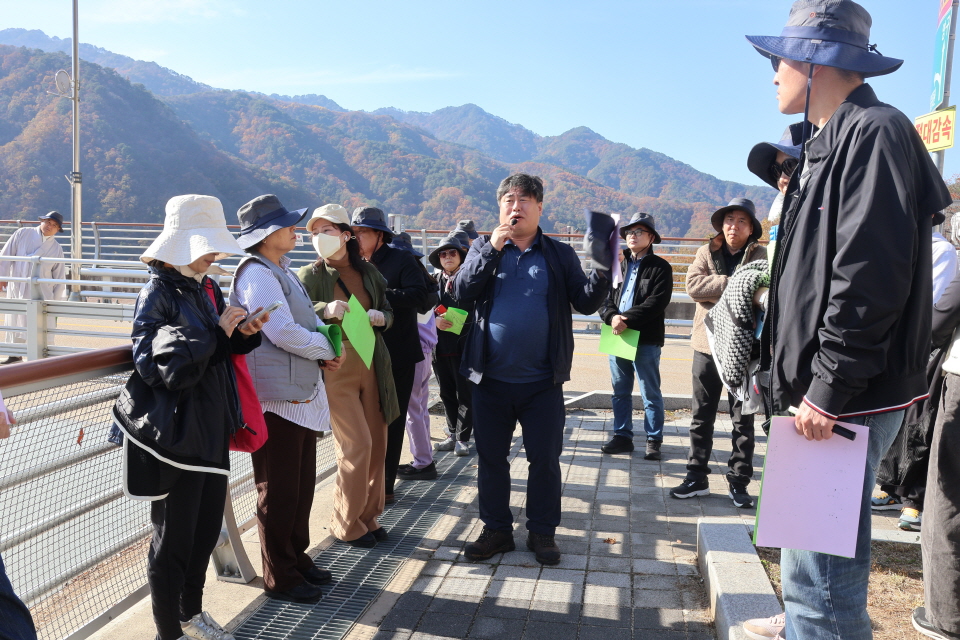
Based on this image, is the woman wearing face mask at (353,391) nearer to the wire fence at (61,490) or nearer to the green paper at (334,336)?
the green paper at (334,336)

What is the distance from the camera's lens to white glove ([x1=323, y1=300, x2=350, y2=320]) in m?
3.92

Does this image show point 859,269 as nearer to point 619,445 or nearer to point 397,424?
point 397,424

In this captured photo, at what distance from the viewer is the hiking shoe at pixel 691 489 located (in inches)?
199

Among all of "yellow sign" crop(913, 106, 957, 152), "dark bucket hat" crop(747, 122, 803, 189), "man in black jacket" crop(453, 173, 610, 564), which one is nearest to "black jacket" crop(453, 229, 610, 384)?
"man in black jacket" crop(453, 173, 610, 564)

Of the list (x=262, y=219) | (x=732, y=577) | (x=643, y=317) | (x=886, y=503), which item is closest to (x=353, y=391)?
(x=262, y=219)

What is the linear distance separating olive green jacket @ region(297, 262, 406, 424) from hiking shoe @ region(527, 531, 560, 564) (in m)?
1.11

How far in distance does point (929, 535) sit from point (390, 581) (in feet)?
8.24

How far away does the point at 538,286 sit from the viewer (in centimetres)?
407

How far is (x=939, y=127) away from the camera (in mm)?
7613

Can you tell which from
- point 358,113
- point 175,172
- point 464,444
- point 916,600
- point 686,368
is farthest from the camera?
point 358,113

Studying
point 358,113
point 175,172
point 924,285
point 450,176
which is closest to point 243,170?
point 175,172

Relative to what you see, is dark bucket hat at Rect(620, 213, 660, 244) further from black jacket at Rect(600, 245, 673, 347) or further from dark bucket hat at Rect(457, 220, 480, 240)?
dark bucket hat at Rect(457, 220, 480, 240)

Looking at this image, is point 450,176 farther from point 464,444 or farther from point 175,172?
point 464,444

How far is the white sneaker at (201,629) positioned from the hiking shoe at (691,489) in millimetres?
3219
